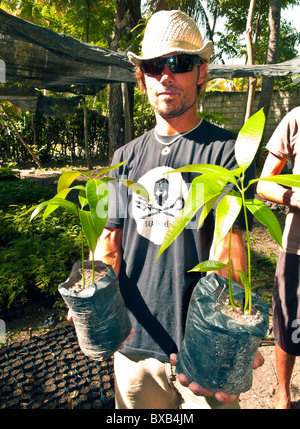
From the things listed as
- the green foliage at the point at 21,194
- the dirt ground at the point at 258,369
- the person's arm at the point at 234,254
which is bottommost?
the dirt ground at the point at 258,369

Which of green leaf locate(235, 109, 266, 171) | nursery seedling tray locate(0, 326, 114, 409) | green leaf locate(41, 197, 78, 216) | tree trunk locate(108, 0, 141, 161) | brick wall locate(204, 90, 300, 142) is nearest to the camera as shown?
green leaf locate(235, 109, 266, 171)

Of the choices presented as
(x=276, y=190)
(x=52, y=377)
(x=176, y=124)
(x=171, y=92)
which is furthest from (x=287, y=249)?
(x=52, y=377)

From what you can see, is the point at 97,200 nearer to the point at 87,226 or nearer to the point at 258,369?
the point at 87,226

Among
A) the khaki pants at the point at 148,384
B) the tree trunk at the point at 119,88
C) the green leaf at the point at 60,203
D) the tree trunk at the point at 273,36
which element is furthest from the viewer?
the tree trunk at the point at 273,36

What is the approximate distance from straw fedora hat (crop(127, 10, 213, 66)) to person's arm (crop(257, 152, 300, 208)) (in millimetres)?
615

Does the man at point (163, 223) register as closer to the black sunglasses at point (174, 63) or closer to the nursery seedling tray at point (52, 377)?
the black sunglasses at point (174, 63)

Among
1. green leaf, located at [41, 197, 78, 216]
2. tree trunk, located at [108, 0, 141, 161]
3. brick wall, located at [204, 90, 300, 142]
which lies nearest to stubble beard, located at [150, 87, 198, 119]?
green leaf, located at [41, 197, 78, 216]

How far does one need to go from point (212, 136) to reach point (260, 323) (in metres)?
0.70

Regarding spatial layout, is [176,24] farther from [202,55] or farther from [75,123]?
[75,123]

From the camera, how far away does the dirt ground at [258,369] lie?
2.00 m

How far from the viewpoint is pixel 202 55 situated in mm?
1239

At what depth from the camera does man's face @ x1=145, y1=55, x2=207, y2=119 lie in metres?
1.19

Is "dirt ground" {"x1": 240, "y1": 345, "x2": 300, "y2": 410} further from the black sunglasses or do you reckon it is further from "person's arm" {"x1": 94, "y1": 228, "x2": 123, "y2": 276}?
the black sunglasses

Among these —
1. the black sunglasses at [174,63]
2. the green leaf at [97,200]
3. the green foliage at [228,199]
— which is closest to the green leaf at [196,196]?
the green foliage at [228,199]
